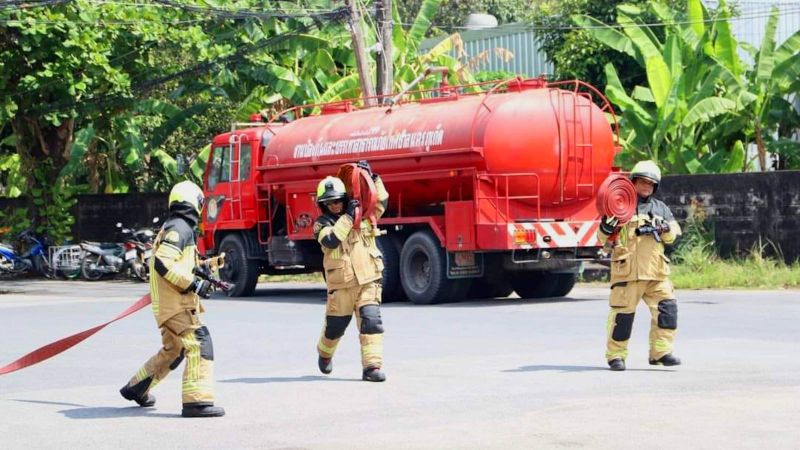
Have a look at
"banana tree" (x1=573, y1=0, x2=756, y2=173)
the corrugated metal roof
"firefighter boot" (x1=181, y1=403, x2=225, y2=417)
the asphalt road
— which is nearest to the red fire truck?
the asphalt road

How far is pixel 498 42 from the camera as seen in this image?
38.8 metres

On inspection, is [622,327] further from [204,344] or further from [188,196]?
[188,196]

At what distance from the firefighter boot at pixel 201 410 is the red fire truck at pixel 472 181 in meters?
9.86

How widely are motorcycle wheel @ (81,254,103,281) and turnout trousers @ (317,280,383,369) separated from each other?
19606 millimetres

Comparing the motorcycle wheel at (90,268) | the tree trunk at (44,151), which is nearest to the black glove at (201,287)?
the motorcycle wheel at (90,268)

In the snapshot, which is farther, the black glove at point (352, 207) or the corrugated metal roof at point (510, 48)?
the corrugated metal roof at point (510, 48)

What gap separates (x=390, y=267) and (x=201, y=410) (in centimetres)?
1141

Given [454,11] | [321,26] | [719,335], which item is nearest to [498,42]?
[321,26]

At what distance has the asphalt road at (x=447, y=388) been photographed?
8.28m

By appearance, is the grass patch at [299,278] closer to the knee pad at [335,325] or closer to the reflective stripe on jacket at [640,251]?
the knee pad at [335,325]

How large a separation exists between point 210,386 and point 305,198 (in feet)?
42.0

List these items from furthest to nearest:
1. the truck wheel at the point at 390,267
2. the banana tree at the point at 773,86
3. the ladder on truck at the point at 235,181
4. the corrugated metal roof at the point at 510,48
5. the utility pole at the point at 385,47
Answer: the corrugated metal roof at the point at 510,48 → the utility pole at the point at 385,47 → the banana tree at the point at 773,86 → the ladder on truck at the point at 235,181 → the truck wheel at the point at 390,267

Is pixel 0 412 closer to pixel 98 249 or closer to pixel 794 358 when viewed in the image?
pixel 794 358

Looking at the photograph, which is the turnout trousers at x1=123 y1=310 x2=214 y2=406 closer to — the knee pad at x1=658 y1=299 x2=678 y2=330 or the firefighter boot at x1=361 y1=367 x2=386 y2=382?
the firefighter boot at x1=361 y1=367 x2=386 y2=382
